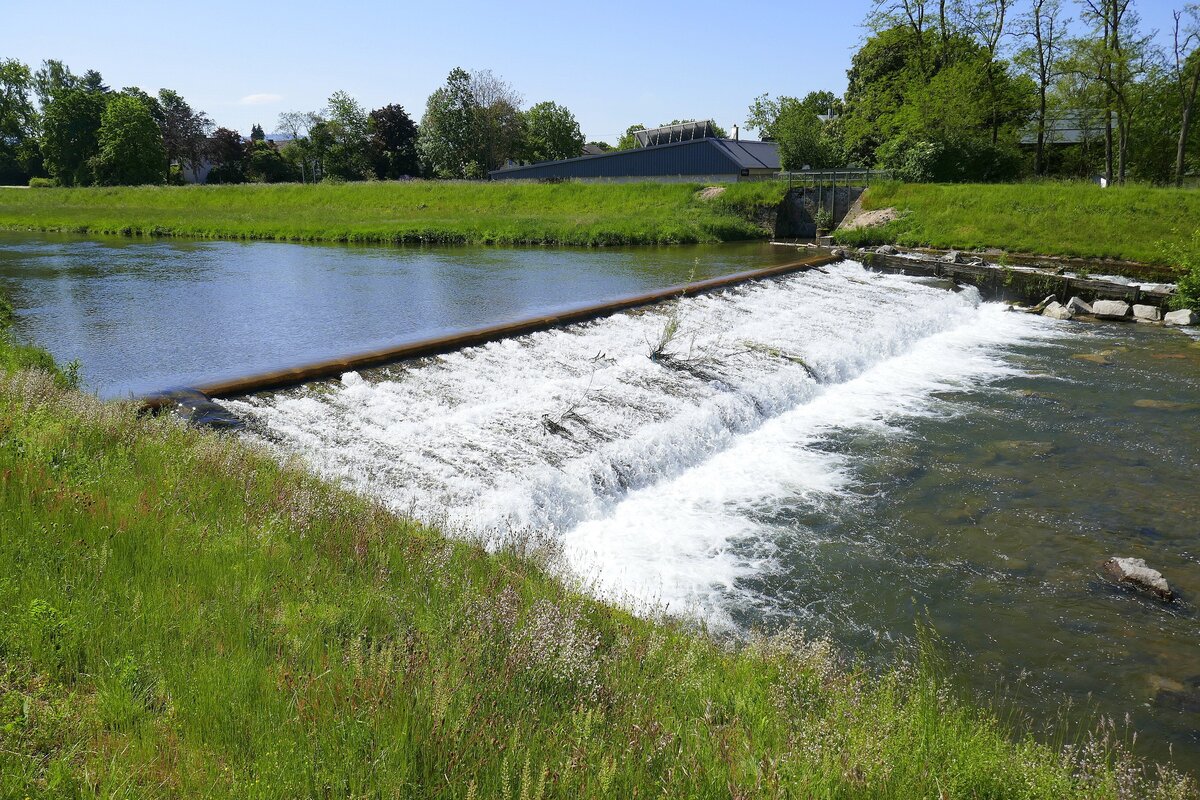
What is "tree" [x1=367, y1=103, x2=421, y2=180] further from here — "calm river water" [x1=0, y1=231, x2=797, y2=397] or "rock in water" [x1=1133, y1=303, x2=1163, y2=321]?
"rock in water" [x1=1133, y1=303, x2=1163, y2=321]

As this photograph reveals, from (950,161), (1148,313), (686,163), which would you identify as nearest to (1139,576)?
(1148,313)

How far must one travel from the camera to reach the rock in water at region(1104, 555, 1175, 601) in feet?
24.3

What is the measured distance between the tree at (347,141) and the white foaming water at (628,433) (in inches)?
2878

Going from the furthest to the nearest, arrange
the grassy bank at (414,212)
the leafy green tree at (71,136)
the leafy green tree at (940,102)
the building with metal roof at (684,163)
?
the leafy green tree at (71,136) < the building with metal roof at (684,163) < the leafy green tree at (940,102) < the grassy bank at (414,212)

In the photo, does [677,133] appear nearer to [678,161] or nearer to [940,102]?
[678,161]

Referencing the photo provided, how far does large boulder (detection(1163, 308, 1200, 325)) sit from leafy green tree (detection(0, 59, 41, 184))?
10456cm

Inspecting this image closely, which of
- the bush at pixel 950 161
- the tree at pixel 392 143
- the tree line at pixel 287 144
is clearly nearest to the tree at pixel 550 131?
the tree line at pixel 287 144

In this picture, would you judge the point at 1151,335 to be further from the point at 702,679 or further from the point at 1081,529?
the point at 702,679

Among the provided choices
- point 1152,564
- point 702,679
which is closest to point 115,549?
point 702,679

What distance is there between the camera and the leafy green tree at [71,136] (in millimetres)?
72500

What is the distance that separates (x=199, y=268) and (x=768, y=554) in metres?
25.4

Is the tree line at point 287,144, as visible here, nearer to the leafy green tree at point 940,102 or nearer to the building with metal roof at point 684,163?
the building with metal roof at point 684,163

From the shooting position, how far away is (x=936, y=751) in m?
3.97

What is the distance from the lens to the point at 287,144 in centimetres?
8856
